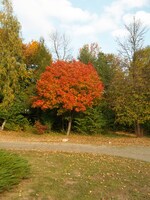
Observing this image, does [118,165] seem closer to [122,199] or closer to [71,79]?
[122,199]

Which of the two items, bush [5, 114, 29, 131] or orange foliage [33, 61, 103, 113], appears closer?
orange foliage [33, 61, 103, 113]

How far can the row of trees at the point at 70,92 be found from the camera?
23.5 m

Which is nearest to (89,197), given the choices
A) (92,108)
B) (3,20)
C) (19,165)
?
(19,165)

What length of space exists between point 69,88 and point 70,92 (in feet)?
1.32

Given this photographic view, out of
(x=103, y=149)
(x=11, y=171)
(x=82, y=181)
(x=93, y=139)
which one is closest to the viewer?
(x=11, y=171)

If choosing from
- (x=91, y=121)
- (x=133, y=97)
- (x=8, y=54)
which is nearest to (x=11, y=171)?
(x=133, y=97)

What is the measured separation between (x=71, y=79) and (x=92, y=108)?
138 inches

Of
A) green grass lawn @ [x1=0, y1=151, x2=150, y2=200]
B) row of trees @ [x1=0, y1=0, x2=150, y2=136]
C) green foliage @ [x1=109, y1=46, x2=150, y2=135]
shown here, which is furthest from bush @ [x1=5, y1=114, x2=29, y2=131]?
green grass lawn @ [x1=0, y1=151, x2=150, y2=200]

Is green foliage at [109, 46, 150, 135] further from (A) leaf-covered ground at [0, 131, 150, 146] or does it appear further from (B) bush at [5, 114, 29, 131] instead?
(B) bush at [5, 114, 29, 131]

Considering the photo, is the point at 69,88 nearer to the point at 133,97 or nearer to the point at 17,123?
the point at 133,97

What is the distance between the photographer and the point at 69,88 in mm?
24125

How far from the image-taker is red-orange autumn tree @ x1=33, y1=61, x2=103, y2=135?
23.9 meters

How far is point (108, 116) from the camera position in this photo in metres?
27.3

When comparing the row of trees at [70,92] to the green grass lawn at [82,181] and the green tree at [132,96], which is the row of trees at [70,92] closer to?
the green tree at [132,96]
